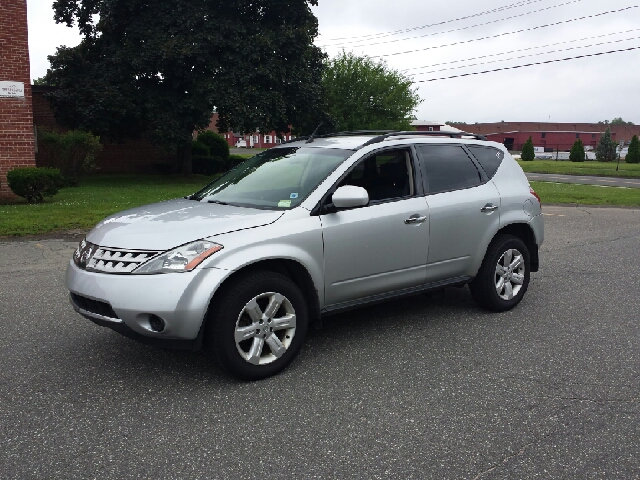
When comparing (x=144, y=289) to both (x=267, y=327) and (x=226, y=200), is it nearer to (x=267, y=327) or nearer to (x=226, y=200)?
(x=267, y=327)

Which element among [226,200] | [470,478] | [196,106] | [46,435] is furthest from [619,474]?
[196,106]

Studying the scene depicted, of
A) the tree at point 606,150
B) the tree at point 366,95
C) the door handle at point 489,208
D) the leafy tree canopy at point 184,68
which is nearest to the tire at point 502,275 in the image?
the door handle at point 489,208

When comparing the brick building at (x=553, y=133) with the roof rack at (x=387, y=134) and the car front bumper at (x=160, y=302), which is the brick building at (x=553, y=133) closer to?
the roof rack at (x=387, y=134)

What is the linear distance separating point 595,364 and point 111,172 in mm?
26768

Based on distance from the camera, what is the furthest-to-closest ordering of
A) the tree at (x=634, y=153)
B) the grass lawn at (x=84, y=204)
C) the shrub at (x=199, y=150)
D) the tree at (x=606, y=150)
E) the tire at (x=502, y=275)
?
1. the tree at (x=606, y=150)
2. the tree at (x=634, y=153)
3. the shrub at (x=199, y=150)
4. the grass lawn at (x=84, y=204)
5. the tire at (x=502, y=275)

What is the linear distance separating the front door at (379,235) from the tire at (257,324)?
0.42 meters

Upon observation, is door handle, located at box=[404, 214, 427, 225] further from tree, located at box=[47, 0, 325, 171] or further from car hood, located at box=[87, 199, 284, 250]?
tree, located at box=[47, 0, 325, 171]

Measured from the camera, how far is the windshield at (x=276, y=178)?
4.86 m

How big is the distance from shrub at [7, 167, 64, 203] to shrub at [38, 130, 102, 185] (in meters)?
3.79

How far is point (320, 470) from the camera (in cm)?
310

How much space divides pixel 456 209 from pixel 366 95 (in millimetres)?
36394

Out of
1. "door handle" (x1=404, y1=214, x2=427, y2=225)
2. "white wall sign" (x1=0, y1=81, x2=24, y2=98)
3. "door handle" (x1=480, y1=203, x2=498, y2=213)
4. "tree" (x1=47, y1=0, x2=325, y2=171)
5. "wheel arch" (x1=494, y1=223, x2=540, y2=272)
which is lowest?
"wheel arch" (x1=494, y1=223, x2=540, y2=272)

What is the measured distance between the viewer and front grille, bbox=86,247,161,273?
3.98m

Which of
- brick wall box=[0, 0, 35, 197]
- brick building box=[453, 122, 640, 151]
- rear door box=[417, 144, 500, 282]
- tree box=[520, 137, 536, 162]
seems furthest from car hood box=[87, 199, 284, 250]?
brick building box=[453, 122, 640, 151]
